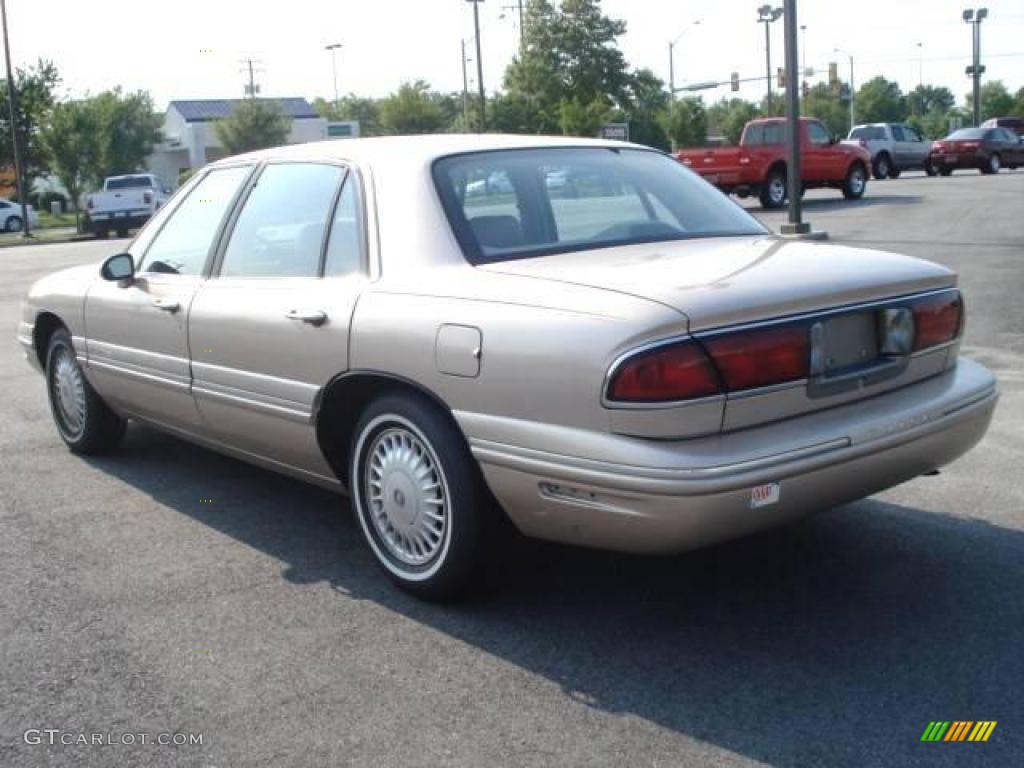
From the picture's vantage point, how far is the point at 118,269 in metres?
5.82

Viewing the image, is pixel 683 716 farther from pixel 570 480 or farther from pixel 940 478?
pixel 940 478

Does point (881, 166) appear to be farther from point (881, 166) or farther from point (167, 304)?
point (167, 304)

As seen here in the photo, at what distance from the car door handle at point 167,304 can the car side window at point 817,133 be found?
22.8 meters

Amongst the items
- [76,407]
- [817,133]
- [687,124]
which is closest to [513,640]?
[76,407]

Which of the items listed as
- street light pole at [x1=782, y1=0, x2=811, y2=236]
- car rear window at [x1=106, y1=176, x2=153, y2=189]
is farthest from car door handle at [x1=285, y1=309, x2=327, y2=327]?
car rear window at [x1=106, y1=176, x2=153, y2=189]

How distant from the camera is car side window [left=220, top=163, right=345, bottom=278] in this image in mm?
4855

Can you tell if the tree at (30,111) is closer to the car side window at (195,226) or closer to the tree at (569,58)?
the tree at (569,58)

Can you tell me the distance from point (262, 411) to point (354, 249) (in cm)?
77

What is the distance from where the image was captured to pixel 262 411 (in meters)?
4.92

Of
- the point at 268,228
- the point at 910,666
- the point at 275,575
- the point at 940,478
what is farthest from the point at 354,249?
the point at 940,478

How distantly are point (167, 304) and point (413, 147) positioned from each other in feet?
4.71

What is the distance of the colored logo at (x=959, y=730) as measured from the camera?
3293 mm

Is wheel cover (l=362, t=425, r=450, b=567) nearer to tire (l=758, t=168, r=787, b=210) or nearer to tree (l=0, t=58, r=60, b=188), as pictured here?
tire (l=758, t=168, r=787, b=210)

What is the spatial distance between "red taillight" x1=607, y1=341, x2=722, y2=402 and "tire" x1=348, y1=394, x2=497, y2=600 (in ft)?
2.34
